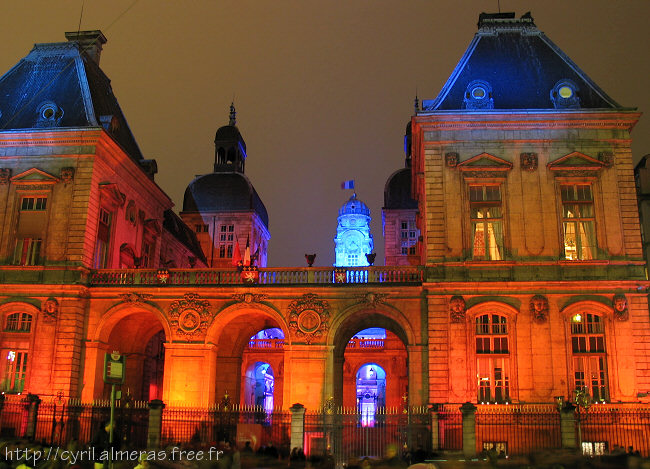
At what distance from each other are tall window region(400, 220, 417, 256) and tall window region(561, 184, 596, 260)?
28.5 metres

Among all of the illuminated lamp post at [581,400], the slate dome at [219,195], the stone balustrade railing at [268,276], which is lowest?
the illuminated lamp post at [581,400]

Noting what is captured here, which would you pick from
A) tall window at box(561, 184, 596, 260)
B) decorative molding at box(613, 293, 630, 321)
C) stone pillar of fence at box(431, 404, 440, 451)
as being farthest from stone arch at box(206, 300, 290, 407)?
decorative molding at box(613, 293, 630, 321)

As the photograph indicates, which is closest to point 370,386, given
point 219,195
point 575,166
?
point 219,195

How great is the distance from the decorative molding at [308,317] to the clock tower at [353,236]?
47060 mm

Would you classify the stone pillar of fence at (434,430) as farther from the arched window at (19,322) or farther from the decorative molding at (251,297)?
the arched window at (19,322)

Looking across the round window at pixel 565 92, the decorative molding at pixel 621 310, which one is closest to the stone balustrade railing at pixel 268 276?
the decorative molding at pixel 621 310

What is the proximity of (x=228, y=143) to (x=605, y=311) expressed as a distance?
41.7 m

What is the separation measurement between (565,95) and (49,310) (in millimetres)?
24288

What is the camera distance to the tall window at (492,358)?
Answer: 26797mm

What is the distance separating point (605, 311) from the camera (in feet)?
88.9

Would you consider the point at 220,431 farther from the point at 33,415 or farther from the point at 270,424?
the point at 33,415

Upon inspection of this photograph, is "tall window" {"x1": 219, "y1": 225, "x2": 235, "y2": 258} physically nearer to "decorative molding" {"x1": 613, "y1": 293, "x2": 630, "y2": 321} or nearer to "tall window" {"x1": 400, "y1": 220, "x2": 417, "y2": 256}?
"tall window" {"x1": 400, "y1": 220, "x2": 417, "y2": 256}

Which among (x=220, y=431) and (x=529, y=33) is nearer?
(x=220, y=431)

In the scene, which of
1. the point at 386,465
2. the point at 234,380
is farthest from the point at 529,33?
the point at 386,465
